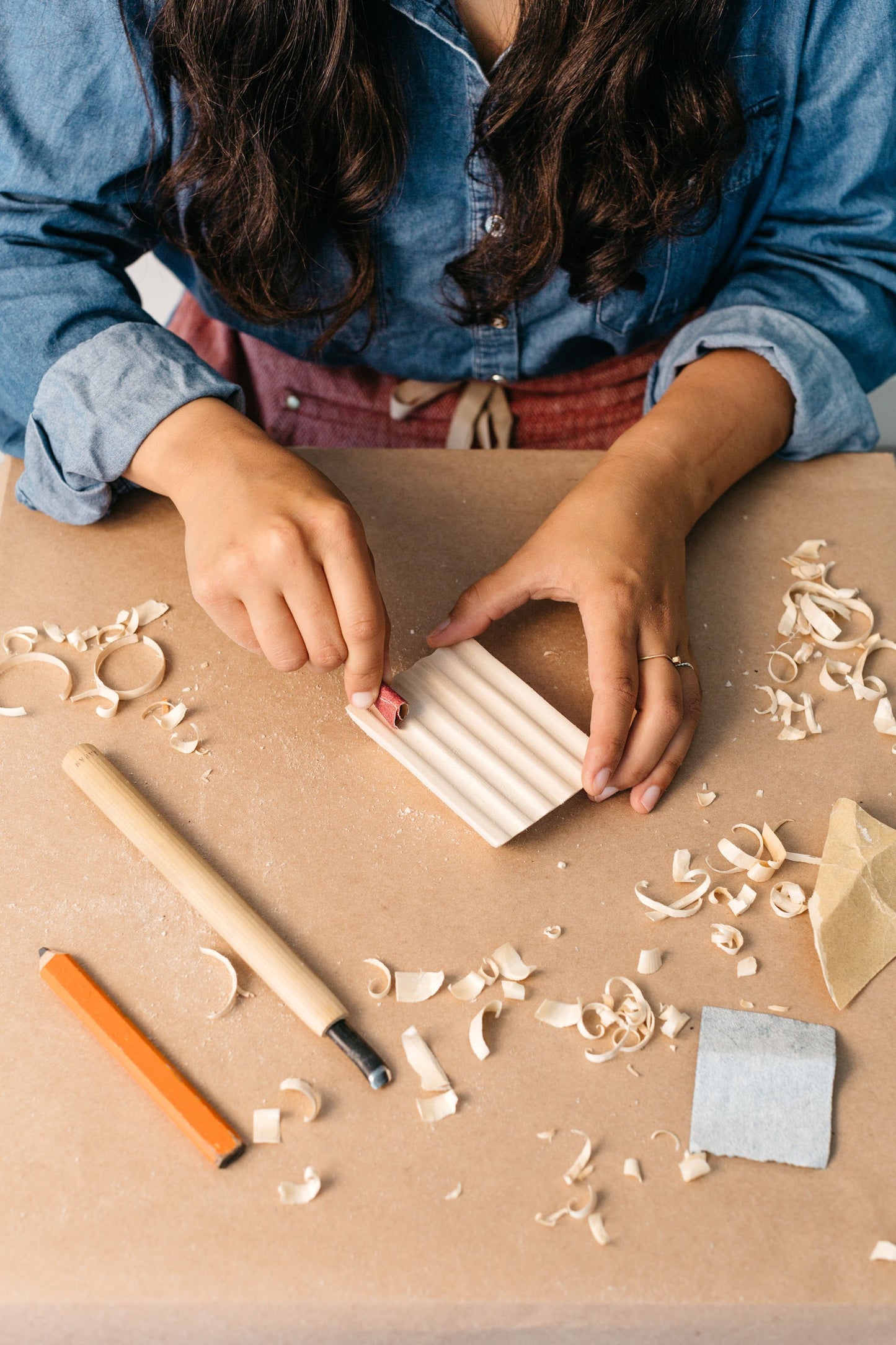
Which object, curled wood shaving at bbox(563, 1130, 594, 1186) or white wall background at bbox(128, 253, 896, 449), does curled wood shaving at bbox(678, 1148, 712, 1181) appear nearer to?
curled wood shaving at bbox(563, 1130, 594, 1186)

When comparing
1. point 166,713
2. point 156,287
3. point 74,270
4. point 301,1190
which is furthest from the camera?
point 156,287

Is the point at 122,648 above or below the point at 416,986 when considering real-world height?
above

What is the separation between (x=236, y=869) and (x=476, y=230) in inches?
23.1

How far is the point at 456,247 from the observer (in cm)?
90

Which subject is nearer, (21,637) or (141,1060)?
(141,1060)

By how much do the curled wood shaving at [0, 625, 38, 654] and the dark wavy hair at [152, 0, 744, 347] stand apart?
33 cm

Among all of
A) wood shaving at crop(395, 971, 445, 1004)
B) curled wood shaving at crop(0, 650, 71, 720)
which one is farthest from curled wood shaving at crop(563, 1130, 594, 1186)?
curled wood shaving at crop(0, 650, 71, 720)

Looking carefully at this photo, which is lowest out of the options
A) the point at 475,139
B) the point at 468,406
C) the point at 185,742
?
the point at 468,406

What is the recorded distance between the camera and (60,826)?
0.65 meters

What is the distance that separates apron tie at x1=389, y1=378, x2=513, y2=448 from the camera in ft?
3.43

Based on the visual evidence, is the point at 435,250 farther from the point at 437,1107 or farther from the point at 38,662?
the point at 437,1107

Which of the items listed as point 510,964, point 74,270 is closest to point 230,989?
point 510,964

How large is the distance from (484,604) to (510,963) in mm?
269

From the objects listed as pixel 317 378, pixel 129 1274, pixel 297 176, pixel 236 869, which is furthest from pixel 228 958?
pixel 317 378
